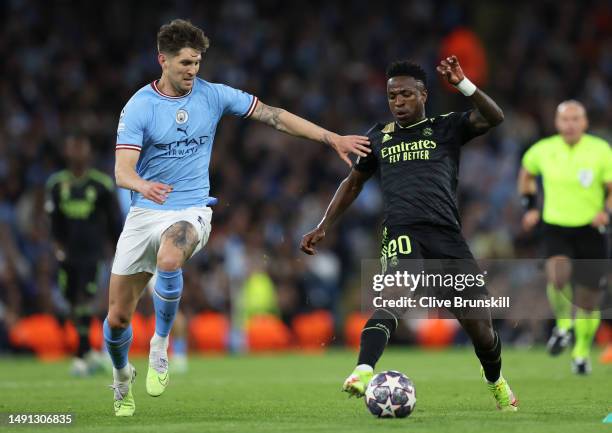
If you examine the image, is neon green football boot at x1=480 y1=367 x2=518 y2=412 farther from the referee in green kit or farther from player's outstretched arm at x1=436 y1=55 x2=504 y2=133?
the referee in green kit

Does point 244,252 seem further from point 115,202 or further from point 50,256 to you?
point 115,202

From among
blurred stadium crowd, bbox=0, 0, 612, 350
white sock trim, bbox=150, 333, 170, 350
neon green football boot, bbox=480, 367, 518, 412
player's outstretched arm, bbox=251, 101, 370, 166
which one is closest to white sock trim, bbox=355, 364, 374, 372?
neon green football boot, bbox=480, 367, 518, 412

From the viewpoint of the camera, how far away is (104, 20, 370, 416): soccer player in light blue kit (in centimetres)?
841

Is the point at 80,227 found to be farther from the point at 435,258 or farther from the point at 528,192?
the point at 435,258

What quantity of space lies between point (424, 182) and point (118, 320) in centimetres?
238

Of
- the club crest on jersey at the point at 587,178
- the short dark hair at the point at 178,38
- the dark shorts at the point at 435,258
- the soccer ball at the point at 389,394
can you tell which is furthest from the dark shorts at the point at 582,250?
the short dark hair at the point at 178,38

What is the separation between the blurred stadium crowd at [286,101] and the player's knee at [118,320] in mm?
10293

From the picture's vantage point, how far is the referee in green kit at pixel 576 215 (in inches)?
511

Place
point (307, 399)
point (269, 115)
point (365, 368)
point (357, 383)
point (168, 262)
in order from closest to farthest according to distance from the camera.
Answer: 1. point (357, 383)
2. point (365, 368)
3. point (168, 262)
4. point (269, 115)
5. point (307, 399)

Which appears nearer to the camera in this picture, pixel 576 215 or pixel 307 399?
pixel 307 399

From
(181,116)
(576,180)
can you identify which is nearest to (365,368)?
(181,116)

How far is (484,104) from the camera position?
A: 26.8 feet

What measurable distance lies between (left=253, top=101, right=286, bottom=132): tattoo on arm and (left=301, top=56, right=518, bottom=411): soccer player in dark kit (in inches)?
29.1

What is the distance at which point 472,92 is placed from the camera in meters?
8.16
